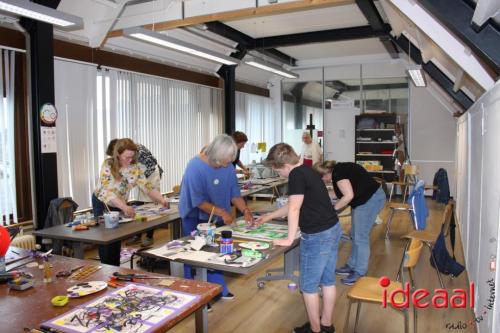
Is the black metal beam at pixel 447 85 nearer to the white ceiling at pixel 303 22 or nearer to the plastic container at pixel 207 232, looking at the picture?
the white ceiling at pixel 303 22

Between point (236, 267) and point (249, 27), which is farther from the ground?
point (249, 27)

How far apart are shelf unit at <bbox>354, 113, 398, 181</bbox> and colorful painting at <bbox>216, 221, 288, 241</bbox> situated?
7.02 meters

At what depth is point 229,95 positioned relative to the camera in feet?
28.2

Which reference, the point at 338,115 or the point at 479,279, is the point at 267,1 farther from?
the point at 338,115

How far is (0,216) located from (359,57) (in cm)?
854

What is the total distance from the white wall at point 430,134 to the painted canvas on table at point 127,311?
921 cm

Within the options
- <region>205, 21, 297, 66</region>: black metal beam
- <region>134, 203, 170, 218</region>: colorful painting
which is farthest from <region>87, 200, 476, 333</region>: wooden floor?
<region>205, 21, 297, 66</region>: black metal beam

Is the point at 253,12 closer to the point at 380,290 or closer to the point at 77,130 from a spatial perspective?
the point at 77,130

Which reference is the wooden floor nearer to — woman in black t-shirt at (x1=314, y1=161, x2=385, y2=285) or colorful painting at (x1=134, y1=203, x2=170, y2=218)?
woman in black t-shirt at (x1=314, y1=161, x2=385, y2=285)

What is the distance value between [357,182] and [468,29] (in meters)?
2.00

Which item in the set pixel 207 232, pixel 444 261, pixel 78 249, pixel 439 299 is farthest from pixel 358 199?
pixel 78 249

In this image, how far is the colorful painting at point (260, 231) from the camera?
3.05 metres

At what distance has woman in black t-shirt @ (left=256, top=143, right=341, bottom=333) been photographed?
8.56ft

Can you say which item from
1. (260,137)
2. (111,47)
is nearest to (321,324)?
(111,47)
